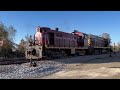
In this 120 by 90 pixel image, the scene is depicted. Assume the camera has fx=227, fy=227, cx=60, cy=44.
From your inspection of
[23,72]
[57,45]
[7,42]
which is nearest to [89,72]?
[23,72]

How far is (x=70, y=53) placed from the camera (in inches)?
1155

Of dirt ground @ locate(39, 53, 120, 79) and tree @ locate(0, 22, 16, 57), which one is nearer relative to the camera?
dirt ground @ locate(39, 53, 120, 79)

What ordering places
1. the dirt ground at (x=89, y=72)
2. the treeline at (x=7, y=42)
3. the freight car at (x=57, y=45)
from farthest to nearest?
the treeline at (x=7, y=42) < the freight car at (x=57, y=45) < the dirt ground at (x=89, y=72)

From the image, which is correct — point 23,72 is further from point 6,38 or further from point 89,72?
point 6,38

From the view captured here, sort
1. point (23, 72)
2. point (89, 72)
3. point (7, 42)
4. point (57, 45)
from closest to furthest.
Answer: point (89, 72) → point (23, 72) → point (57, 45) → point (7, 42)

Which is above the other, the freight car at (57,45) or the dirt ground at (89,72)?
the freight car at (57,45)

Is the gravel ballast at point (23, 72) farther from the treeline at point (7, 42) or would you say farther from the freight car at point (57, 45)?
the treeline at point (7, 42)

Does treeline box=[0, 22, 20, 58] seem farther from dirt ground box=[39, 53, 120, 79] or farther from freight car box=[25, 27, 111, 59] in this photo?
dirt ground box=[39, 53, 120, 79]

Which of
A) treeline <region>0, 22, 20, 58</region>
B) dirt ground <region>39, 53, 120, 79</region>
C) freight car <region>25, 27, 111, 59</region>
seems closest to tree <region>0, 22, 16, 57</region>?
treeline <region>0, 22, 20, 58</region>

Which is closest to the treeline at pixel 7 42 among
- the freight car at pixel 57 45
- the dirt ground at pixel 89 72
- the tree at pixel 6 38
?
the tree at pixel 6 38
